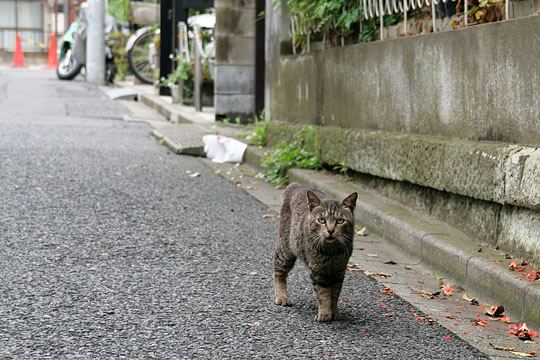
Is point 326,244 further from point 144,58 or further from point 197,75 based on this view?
point 144,58

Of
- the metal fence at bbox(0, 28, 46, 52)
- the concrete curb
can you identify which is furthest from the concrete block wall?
the metal fence at bbox(0, 28, 46, 52)

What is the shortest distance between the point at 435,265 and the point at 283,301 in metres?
1.12

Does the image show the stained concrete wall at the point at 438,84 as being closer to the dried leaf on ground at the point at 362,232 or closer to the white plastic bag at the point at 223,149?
the dried leaf on ground at the point at 362,232

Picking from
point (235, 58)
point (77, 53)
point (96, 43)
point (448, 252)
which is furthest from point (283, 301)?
point (77, 53)

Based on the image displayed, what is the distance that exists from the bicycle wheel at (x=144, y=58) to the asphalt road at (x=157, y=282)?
1322 cm

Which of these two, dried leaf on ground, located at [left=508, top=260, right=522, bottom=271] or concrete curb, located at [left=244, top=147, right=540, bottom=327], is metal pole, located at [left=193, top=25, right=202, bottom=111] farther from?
dried leaf on ground, located at [left=508, top=260, right=522, bottom=271]

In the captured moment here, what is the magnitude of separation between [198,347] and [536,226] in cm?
182

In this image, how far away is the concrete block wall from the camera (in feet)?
43.5

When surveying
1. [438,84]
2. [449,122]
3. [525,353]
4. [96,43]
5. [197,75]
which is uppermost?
[96,43]

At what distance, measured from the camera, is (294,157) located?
867cm

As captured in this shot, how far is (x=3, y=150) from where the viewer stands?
1003 cm

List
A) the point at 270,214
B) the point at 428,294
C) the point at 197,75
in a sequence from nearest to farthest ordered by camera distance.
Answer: the point at 428,294
the point at 270,214
the point at 197,75

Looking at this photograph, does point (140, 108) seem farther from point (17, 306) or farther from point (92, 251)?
point (17, 306)

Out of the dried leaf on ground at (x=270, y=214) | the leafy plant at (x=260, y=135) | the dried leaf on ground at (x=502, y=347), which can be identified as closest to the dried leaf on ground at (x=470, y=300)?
the dried leaf on ground at (x=502, y=347)
